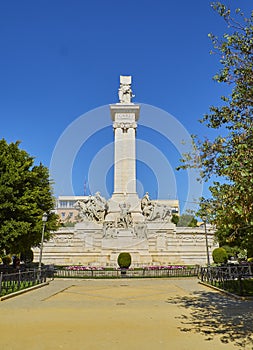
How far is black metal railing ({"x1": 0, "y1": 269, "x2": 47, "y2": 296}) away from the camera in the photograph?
14059 millimetres

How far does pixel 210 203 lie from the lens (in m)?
8.09

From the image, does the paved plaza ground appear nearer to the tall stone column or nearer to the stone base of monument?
the stone base of monument

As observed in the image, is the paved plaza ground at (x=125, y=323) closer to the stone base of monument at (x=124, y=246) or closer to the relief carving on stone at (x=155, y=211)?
the stone base of monument at (x=124, y=246)

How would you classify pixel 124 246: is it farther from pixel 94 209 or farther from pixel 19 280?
pixel 19 280

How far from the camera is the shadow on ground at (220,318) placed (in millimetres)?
7090

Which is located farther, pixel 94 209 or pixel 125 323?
pixel 94 209

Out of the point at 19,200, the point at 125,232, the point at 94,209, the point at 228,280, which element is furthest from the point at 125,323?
the point at 94,209

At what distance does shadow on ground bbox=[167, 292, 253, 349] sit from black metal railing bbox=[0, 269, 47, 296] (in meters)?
7.18

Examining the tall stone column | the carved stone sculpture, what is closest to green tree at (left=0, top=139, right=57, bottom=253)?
the carved stone sculpture

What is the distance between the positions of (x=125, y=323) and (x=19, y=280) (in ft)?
27.1

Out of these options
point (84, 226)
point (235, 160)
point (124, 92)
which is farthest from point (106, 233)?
Result: point (235, 160)

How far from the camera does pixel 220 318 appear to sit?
9008 millimetres

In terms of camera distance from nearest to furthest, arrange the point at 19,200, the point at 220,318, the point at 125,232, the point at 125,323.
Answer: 1. the point at 125,323
2. the point at 220,318
3. the point at 19,200
4. the point at 125,232

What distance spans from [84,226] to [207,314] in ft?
99.1
